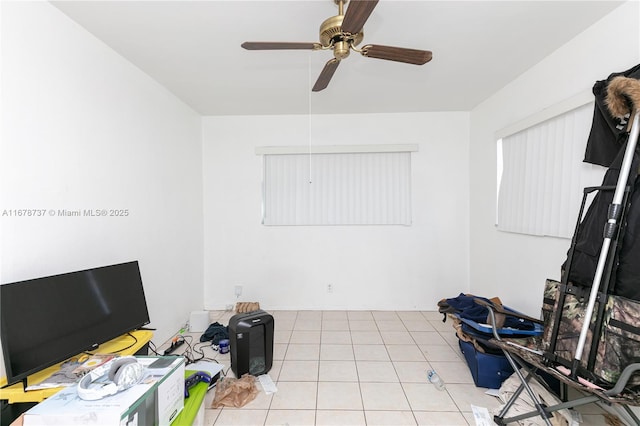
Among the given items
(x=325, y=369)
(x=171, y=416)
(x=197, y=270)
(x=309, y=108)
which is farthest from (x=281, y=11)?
(x=197, y=270)

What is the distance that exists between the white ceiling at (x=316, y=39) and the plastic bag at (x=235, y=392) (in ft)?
8.29

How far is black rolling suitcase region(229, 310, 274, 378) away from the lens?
2.04 meters

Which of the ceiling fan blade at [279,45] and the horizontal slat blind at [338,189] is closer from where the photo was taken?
the ceiling fan blade at [279,45]

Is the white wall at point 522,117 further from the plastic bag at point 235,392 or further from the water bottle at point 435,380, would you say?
the plastic bag at point 235,392

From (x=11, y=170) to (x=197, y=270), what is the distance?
220cm

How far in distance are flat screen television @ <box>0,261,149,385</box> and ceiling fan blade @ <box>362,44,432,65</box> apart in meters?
2.11

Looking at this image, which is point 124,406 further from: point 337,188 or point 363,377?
point 337,188

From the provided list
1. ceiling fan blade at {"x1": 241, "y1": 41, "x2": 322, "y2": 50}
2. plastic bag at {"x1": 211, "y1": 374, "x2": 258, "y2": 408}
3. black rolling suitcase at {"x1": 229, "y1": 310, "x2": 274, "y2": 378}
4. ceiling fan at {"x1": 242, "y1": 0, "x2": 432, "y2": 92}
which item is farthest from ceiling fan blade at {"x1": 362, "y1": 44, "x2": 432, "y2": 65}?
plastic bag at {"x1": 211, "y1": 374, "x2": 258, "y2": 408}

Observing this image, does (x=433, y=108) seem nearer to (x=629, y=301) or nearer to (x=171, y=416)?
(x=629, y=301)

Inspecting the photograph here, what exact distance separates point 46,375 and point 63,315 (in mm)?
285

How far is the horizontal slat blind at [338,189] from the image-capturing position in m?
3.45

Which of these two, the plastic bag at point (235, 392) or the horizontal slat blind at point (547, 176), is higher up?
the horizontal slat blind at point (547, 176)

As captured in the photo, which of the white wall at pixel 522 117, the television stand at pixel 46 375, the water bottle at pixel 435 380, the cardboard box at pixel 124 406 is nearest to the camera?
the cardboard box at pixel 124 406

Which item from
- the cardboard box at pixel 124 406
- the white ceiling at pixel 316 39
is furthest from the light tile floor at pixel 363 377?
the white ceiling at pixel 316 39
